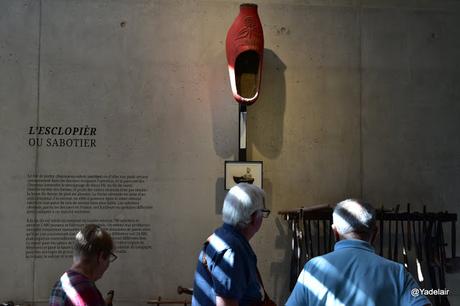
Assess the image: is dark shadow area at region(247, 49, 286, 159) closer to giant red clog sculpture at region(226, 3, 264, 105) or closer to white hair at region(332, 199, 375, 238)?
A: giant red clog sculpture at region(226, 3, 264, 105)

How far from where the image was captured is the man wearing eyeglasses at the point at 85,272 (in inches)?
85.8

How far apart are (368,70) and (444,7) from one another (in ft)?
2.96

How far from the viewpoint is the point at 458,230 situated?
4.62 m

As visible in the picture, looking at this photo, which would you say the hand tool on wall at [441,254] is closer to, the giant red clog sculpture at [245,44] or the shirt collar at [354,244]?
the giant red clog sculpture at [245,44]

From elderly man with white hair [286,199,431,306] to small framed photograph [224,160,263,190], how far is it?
2.08m

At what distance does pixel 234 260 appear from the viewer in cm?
227

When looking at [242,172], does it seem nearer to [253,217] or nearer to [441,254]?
[441,254]

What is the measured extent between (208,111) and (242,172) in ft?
1.99

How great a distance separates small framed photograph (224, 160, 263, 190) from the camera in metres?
4.34

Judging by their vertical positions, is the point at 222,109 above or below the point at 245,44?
below

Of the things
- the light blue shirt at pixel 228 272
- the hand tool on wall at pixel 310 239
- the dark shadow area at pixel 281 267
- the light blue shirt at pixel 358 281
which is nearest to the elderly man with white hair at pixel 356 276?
the light blue shirt at pixel 358 281

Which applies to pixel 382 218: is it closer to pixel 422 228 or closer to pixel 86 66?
pixel 422 228

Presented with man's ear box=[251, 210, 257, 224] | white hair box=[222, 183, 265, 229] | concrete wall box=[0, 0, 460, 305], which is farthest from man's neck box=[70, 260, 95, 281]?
concrete wall box=[0, 0, 460, 305]

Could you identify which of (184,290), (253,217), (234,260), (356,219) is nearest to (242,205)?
(253,217)
